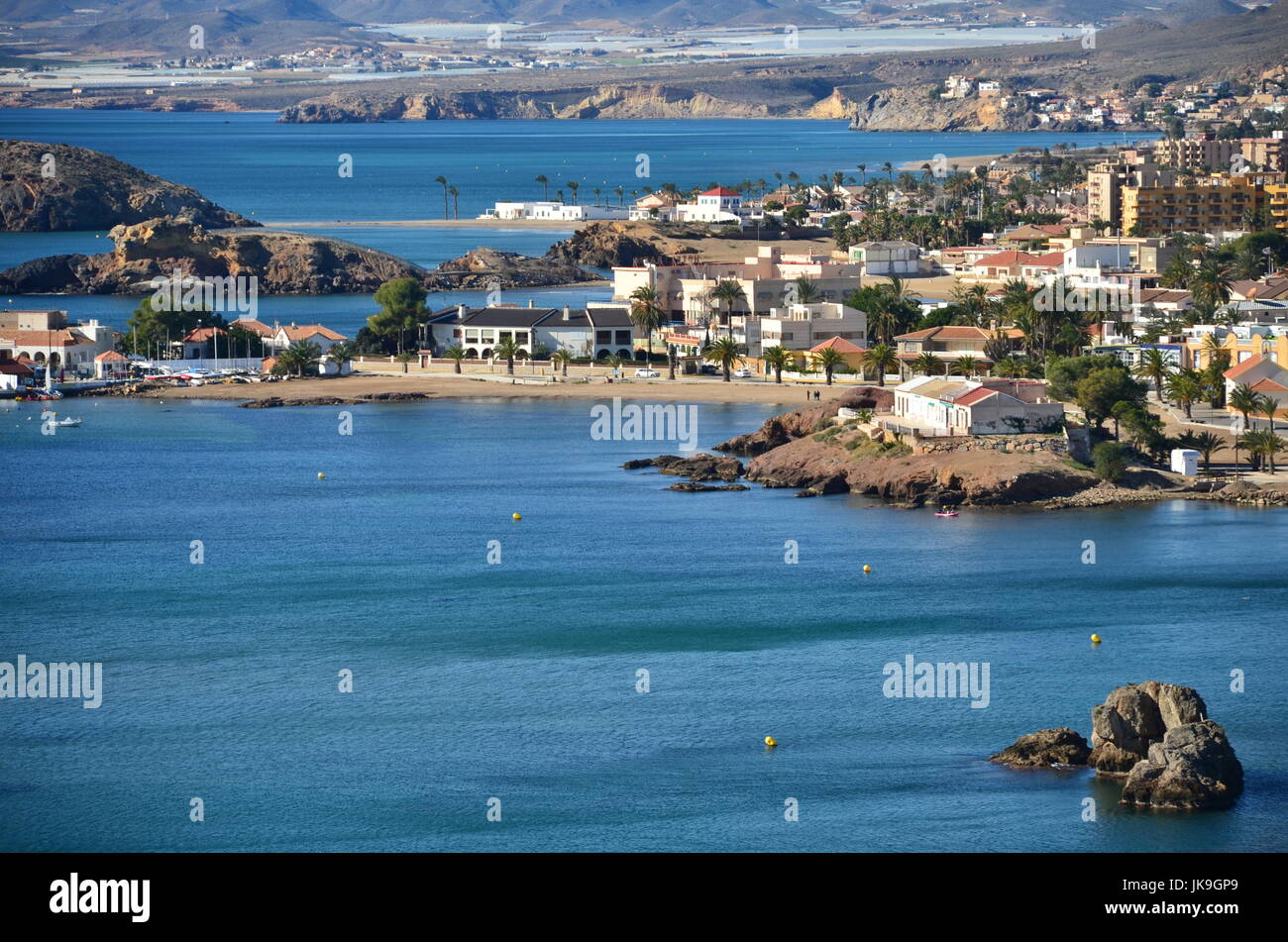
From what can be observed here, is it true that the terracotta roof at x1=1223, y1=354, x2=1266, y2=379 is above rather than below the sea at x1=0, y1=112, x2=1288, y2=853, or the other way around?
above

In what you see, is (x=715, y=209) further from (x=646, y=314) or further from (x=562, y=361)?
(x=562, y=361)

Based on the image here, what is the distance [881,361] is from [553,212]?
83070mm

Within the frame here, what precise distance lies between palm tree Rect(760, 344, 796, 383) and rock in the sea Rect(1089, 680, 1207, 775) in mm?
35968

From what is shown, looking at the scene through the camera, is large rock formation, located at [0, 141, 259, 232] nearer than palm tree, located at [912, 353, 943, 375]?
No

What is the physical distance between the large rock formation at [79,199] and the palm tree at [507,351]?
63807 millimetres

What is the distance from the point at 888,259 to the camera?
8819 centimetres

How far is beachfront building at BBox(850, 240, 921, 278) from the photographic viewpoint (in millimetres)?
87062

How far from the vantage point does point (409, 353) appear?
226 feet

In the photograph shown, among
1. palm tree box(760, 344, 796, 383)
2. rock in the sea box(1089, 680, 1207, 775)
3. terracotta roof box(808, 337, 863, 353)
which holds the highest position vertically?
terracotta roof box(808, 337, 863, 353)

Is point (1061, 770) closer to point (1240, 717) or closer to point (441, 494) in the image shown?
point (1240, 717)

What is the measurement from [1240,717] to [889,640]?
631 cm

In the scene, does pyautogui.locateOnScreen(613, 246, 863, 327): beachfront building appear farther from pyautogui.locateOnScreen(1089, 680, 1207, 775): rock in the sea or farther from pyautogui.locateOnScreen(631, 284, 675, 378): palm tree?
pyautogui.locateOnScreen(1089, 680, 1207, 775): rock in the sea

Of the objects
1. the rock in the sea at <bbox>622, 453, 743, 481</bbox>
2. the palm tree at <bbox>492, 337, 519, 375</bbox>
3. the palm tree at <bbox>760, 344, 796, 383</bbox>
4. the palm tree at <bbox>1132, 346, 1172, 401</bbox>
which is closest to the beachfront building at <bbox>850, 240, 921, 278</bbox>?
the palm tree at <bbox>492, 337, 519, 375</bbox>

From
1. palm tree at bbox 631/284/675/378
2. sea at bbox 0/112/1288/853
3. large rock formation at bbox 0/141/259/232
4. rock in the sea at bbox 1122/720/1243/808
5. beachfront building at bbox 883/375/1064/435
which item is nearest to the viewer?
rock in the sea at bbox 1122/720/1243/808
